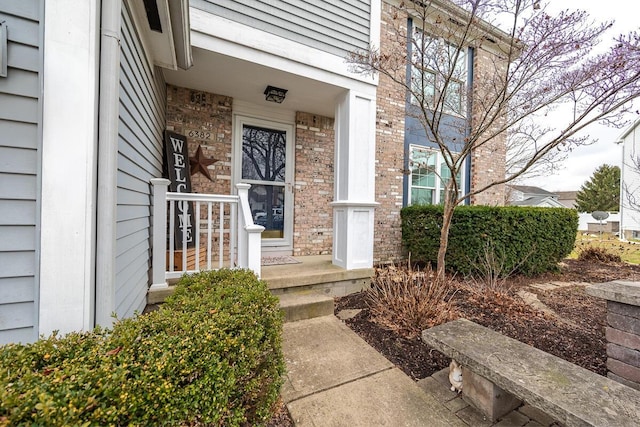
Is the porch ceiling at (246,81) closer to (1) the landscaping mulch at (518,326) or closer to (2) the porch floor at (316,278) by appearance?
(2) the porch floor at (316,278)

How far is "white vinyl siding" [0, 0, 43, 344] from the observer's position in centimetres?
124

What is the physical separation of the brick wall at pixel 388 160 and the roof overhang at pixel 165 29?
3737 mm

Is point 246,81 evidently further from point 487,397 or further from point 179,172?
point 487,397

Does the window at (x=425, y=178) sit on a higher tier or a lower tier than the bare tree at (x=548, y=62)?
lower

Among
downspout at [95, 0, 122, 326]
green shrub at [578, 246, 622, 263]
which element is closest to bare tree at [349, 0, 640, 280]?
downspout at [95, 0, 122, 326]

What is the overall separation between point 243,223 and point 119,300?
1398 mm

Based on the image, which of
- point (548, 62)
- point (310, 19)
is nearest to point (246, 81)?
point (310, 19)

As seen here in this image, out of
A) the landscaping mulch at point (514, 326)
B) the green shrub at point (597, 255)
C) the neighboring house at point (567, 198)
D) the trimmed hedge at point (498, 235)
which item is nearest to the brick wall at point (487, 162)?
the trimmed hedge at point (498, 235)

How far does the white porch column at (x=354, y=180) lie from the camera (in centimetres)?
377

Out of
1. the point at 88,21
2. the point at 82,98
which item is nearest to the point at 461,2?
the point at 88,21

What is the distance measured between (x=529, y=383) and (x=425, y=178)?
522 cm

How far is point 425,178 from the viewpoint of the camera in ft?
20.1

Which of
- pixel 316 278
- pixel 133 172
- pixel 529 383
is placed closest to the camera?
pixel 529 383

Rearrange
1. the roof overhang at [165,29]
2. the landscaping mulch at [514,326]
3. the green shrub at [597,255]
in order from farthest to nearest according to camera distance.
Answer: the green shrub at [597,255], the landscaping mulch at [514,326], the roof overhang at [165,29]
